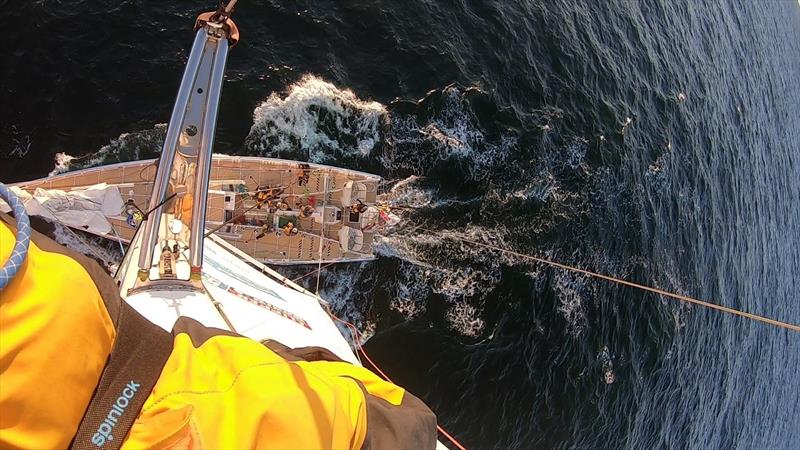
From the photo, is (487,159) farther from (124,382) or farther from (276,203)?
(124,382)

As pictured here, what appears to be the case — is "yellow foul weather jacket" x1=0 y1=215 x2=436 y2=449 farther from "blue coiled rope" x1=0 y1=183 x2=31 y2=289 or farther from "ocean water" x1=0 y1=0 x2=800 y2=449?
"ocean water" x1=0 y1=0 x2=800 y2=449

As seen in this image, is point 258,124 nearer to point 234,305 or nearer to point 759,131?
point 234,305

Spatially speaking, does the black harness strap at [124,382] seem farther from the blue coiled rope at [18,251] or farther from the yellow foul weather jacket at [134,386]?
the blue coiled rope at [18,251]

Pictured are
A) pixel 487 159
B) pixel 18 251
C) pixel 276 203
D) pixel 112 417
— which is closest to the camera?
pixel 18 251

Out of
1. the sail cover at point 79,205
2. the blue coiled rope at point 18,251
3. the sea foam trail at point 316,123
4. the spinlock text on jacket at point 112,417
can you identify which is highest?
the sea foam trail at point 316,123

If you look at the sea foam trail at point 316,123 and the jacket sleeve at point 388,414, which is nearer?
the jacket sleeve at point 388,414

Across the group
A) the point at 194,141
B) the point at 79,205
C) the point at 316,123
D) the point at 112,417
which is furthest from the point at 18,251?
the point at 316,123

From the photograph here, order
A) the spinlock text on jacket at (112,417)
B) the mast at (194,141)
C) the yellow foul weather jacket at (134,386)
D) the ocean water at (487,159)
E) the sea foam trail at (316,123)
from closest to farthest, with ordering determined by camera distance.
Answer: the yellow foul weather jacket at (134,386), the spinlock text on jacket at (112,417), the mast at (194,141), the ocean water at (487,159), the sea foam trail at (316,123)

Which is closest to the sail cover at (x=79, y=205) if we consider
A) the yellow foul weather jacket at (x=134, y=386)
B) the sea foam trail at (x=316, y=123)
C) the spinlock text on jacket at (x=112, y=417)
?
the sea foam trail at (x=316, y=123)
